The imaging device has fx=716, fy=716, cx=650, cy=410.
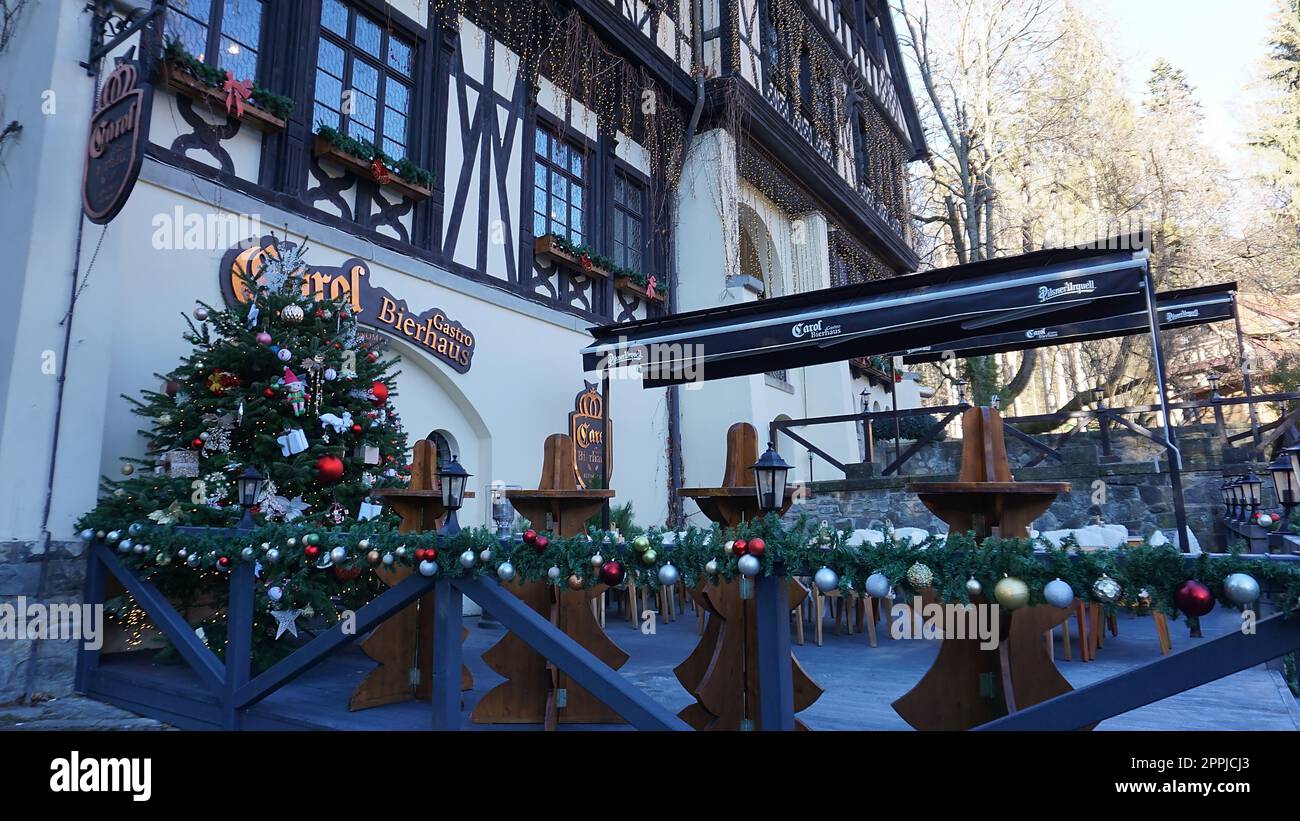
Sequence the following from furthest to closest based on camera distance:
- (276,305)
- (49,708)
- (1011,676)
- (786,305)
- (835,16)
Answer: (835,16)
(786,305)
(276,305)
(49,708)
(1011,676)

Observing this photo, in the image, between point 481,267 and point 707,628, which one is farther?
point 481,267

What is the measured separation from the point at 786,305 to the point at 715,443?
4401mm

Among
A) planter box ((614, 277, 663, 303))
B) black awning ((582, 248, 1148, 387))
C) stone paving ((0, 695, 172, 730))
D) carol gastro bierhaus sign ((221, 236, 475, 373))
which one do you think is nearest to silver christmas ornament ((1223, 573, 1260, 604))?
black awning ((582, 248, 1148, 387))

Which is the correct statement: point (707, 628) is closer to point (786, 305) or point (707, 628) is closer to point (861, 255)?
point (786, 305)

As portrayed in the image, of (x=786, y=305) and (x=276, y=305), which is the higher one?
(x=786, y=305)

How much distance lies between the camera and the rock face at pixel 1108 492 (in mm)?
8445

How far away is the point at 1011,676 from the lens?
103 inches

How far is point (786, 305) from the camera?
5945mm

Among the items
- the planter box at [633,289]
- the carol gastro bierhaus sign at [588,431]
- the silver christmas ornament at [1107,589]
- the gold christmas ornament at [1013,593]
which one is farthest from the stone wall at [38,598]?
the planter box at [633,289]

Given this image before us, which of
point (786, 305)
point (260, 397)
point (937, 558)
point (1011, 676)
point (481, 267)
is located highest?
point (481, 267)
